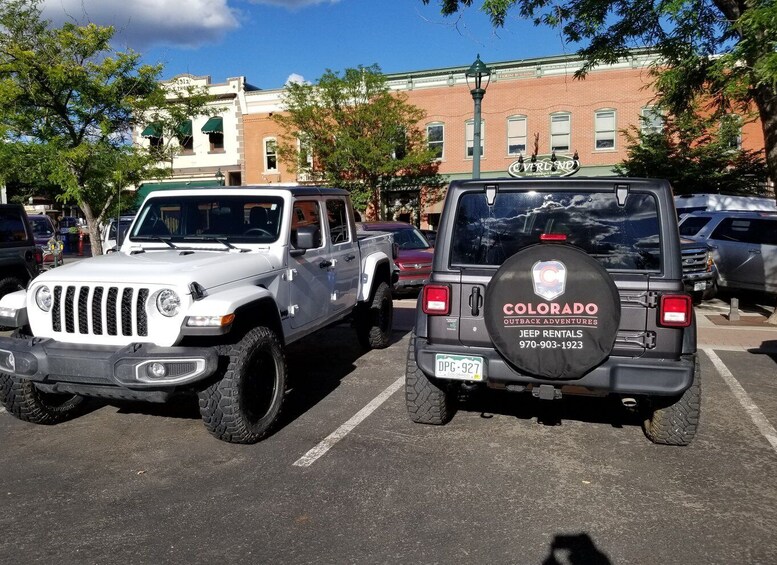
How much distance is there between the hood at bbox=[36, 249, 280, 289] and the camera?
437 cm

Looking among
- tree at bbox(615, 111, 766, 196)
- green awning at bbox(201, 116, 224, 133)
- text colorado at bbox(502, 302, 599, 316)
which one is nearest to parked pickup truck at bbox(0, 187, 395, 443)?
text colorado at bbox(502, 302, 599, 316)

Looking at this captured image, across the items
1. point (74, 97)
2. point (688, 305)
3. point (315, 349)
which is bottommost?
point (315, 349)

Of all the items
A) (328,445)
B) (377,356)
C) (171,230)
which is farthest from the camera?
(377,356)

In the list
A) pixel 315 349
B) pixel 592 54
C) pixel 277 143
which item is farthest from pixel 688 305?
pixel 277 143

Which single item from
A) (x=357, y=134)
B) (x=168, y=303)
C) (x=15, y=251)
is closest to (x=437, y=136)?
(x=357, y=134)

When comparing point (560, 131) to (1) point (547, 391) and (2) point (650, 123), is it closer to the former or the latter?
(2) point (650, 123)

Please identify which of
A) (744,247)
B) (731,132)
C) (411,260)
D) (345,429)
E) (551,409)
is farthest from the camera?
(731,132)

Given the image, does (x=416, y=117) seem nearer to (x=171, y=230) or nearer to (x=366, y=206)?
(x=366, y=206)

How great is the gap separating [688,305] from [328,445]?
2687 millimetres

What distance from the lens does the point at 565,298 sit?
399cm

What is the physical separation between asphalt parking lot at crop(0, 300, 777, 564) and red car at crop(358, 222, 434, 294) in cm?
654

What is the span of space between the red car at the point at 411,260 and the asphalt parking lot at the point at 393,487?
21.4 feet

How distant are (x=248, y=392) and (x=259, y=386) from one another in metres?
0.19

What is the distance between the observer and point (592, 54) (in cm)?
1154
